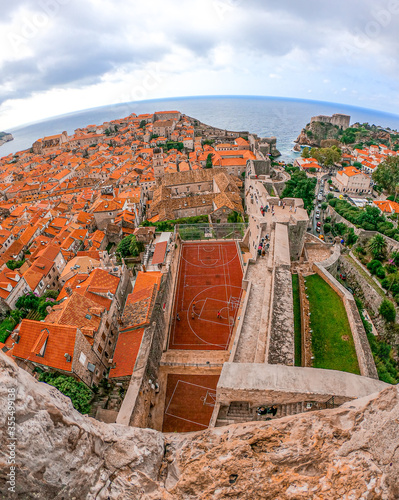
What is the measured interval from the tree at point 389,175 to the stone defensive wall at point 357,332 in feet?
160

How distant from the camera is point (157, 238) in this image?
120 feet

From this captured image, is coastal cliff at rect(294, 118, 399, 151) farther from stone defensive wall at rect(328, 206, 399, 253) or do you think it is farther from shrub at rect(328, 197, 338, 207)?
stone defensive wall at rect(328, 206, 399, 253)

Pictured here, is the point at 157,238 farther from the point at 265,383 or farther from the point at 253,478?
the point at 253,478

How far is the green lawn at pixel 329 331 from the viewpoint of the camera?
53.0 ft

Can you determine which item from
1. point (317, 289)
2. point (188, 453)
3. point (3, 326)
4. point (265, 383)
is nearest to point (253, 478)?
point (188, 453)

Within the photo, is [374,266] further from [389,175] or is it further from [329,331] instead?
[389,175]

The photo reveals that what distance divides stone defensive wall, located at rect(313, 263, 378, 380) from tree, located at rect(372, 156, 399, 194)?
48790 mm

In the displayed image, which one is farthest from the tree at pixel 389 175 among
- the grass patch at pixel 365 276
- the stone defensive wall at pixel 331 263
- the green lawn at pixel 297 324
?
the green lawn at pixel 297 324

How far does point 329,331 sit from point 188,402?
10.7 meters

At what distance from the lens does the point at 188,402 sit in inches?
661

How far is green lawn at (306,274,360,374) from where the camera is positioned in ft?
53.0

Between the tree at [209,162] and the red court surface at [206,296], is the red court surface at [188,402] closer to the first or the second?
the red court surface at [206,296]

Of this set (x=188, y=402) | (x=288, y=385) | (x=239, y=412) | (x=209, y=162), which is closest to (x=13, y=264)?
(x=188, y=402)

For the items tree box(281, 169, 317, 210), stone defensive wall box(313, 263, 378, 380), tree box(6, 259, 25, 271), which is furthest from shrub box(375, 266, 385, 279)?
tree box(6, 259, 25, 271)
